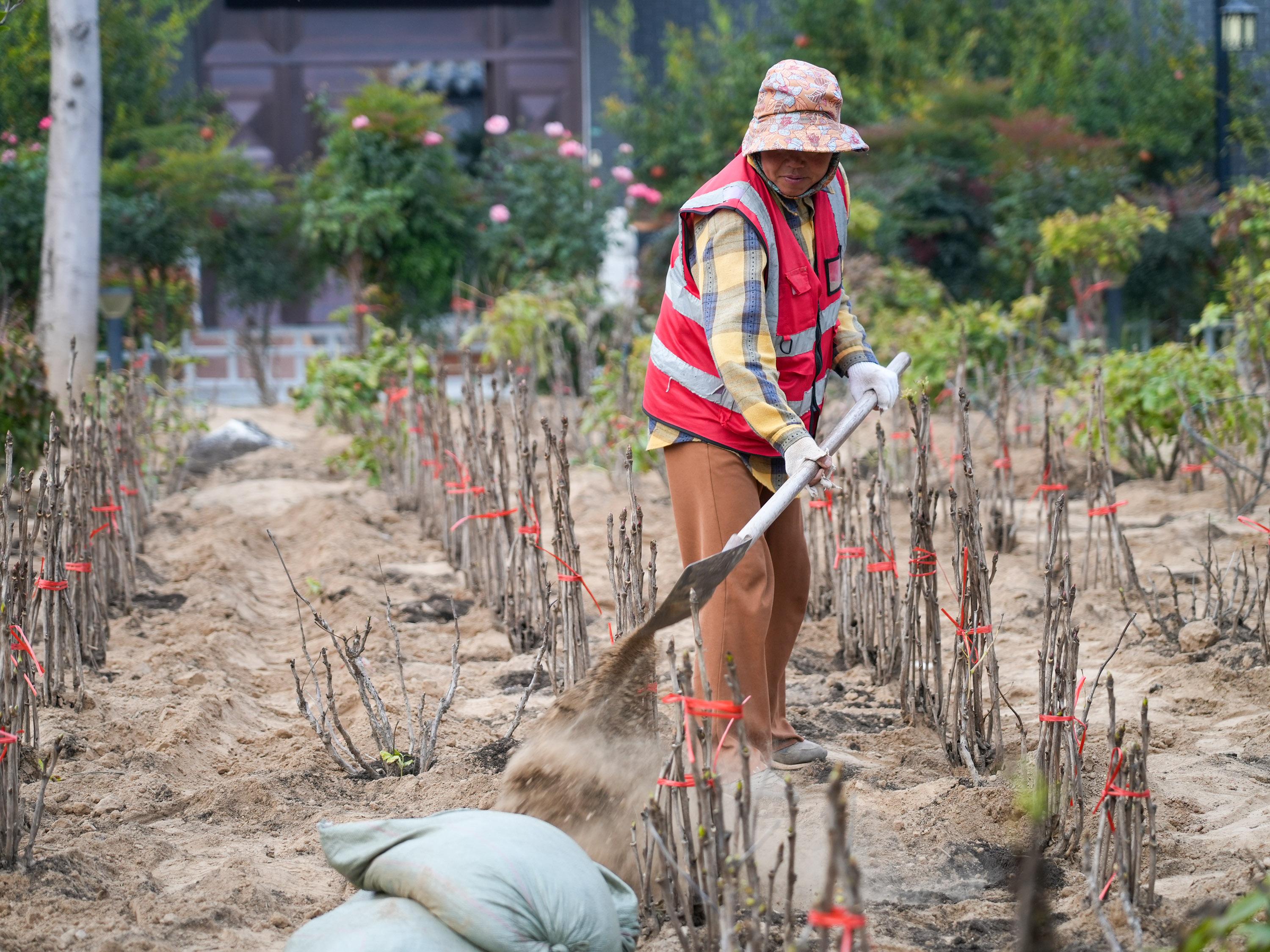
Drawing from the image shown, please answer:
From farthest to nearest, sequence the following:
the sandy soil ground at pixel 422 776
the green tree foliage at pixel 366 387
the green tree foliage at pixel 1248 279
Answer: the green tree foliage at pixel 366 387
the green tree foliage at pixel 1248 279
the sandy soil ground at pixel 422 776

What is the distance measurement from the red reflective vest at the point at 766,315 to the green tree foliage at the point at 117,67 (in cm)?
868

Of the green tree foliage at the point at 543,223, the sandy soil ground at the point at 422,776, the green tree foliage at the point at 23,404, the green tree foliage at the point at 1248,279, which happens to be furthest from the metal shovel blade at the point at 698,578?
the green tree foliage at the point at 543,223

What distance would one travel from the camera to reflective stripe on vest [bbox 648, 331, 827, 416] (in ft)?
7.80

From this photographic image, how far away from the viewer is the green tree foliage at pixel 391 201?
9359 millimetres

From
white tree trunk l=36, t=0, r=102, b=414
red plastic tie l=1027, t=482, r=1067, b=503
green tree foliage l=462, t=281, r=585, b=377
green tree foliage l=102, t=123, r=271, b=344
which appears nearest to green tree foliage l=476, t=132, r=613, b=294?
green tree foliage l=462, t=281, r=585, b=377

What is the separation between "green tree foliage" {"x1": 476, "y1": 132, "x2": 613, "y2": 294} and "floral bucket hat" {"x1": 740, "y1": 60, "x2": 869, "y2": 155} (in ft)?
23.1

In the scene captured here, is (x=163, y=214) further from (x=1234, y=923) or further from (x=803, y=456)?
(x=1234, y=923)

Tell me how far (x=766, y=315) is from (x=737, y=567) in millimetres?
495

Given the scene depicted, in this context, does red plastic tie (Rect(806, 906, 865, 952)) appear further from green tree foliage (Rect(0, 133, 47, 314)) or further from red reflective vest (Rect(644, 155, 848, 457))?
green tree foliage (Rect(0, 133, 47, 314))

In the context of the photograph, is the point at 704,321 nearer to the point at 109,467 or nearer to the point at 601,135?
the point at 109,467

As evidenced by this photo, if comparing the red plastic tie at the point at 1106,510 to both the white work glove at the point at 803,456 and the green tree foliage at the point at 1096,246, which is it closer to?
the white work glove at the point at 803,456

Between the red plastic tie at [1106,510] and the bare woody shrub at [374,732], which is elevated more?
the red plastic tie at [1106,510]

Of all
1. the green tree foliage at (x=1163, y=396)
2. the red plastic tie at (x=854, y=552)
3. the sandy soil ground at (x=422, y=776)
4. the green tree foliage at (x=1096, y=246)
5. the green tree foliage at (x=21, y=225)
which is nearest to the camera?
the sandy soil ground at (x=422, y=776)

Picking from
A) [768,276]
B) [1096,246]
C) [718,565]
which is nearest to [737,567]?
[718,565]
